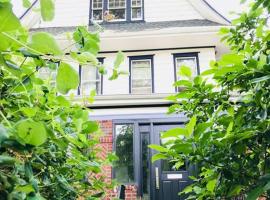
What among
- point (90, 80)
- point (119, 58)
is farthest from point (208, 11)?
point (119, 58)

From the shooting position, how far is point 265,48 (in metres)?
1.80

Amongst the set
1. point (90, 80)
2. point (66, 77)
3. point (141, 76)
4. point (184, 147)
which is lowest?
point (184, 147)

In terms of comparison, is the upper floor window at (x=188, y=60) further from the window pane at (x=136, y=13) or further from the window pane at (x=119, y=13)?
the window pane at (x=119, y=13)

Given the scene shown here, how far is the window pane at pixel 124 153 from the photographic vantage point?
26.0ft

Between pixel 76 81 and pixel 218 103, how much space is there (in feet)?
5.41

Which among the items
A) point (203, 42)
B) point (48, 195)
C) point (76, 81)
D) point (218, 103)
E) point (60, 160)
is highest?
point (203, 42)

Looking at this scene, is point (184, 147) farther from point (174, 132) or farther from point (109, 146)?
point (109, 146)

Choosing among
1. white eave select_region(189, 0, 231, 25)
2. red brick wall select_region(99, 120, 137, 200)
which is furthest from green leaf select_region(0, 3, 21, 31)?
white eave select_region(189, 0, 231, 25)

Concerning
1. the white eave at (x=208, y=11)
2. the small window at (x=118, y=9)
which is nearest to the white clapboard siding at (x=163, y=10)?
the white eave at (x=208, y=11)

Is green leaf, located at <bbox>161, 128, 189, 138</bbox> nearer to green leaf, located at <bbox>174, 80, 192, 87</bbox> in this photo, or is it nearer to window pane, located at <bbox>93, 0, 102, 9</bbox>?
green leaf, located at <bbox>174, 80, 192, 87</bbox>

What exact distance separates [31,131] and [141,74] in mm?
9553

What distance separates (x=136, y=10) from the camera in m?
11.2

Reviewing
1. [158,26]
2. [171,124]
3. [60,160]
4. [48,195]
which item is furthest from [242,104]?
[158,26]

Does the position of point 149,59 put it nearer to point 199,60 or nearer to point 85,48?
point 199,60
